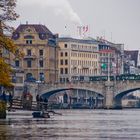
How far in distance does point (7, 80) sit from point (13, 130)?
383 centimetres

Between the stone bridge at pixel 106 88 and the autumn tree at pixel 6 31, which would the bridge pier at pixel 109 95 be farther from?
the autumn tree at pixel 6 31

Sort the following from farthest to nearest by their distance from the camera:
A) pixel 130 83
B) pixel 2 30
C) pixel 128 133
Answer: pixel 130 83 < pixel 2 30 < pixel 128 133

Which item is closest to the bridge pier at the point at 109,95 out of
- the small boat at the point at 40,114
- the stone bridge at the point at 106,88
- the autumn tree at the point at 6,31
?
the stone bridge at the point at 106,88

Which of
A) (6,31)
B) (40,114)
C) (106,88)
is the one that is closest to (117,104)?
(106,88)

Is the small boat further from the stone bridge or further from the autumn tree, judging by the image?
the stone bridge

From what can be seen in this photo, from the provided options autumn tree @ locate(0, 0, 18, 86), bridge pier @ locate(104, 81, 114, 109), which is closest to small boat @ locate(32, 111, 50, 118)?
autumn tree @ locate(0, 0, 18, 86)

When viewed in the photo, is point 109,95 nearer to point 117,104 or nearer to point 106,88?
point 106,88

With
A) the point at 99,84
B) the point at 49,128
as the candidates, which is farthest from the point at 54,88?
the point at 49,128

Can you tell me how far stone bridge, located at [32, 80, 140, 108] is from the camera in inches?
7407

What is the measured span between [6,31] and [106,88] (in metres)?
128

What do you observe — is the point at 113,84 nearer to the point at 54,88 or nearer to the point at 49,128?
the point at 54,88

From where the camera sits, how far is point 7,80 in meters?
63.5

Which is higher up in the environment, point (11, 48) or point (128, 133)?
point (11, 48)

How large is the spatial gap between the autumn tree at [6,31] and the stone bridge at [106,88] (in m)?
121
